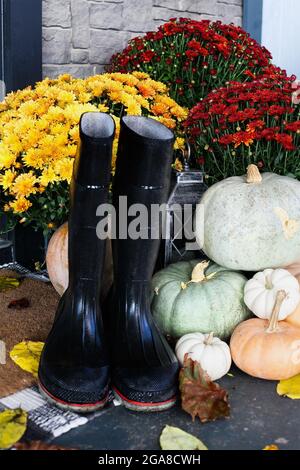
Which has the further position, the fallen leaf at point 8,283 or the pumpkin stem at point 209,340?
the fallen leaf at point 8,283

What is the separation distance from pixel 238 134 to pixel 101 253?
2.67 ft

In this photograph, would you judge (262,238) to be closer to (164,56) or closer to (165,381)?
(165,381)

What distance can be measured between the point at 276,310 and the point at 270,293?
12 cm

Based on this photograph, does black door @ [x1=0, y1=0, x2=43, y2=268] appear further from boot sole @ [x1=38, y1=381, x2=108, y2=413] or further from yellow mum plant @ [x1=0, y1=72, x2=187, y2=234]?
boot sole @ [x1=38, y1=381, x2=108, y2=413]

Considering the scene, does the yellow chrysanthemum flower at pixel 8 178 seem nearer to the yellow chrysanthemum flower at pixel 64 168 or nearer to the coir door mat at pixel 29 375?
the yellow chrysanthemum flower at pixel 64 168

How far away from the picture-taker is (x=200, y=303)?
178 centimetres

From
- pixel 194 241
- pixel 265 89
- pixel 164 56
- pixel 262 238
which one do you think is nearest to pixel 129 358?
pixel 262 238

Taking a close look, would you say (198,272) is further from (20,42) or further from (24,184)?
(20,42)

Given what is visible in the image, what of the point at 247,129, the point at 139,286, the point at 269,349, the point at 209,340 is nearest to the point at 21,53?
the point at 247,129

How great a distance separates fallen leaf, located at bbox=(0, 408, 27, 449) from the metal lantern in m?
0.88

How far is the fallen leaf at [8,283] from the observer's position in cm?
239

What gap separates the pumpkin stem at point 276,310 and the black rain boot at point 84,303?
50cm

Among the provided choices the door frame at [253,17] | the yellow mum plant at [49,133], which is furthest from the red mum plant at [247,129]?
the door frame at [253,17]

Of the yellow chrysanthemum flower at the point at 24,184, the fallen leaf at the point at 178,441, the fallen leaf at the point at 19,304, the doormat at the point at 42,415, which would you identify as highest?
the yellow chrysanthemum flower at the point at 24,184
